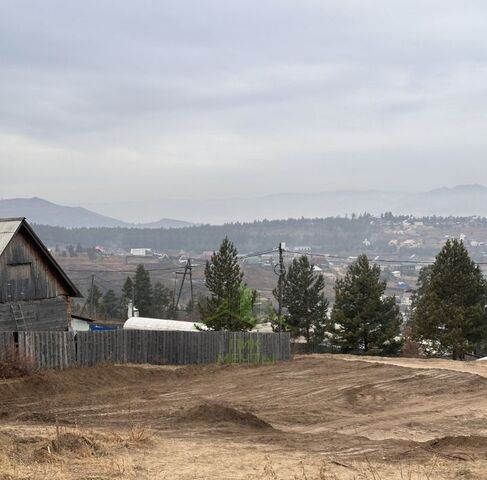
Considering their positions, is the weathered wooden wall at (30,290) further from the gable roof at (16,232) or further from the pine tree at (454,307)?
the pine tree at (454,307)

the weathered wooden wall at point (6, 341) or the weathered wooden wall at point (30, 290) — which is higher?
the weathered wooden wall at point (30, 290)

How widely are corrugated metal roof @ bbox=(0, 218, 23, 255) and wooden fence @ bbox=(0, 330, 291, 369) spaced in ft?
22.9

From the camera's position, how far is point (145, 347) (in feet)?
108

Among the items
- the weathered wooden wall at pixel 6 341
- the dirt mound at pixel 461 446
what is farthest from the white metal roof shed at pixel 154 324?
the dirt mound at pixel 461 446

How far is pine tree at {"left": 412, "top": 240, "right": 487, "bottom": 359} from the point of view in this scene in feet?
173

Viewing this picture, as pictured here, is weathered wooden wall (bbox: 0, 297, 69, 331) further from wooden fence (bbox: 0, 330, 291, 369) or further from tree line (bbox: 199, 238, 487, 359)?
tree line (bbox: 199, 238, 487, 359)

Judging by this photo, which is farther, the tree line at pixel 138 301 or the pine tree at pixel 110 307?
the pine tree at pixel 110 307

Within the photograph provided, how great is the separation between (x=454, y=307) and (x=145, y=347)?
27788 millimetres

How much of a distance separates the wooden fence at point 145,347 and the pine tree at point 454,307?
62.4 ft

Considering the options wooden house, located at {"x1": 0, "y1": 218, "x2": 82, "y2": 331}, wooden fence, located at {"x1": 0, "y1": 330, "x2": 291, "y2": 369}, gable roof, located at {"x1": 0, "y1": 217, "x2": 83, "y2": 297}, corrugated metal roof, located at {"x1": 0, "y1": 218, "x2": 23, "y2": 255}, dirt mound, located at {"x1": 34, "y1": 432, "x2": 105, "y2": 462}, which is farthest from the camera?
wooden house, located at {"x1": 0, "y1": 218, "x2": 82, "y2": 331}

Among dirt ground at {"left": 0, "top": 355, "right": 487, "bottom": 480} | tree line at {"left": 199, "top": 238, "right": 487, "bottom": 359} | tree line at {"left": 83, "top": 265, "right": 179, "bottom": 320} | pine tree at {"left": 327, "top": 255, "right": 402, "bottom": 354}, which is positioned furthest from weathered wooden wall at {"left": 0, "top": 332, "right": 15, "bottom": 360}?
tree line at {"left": 83, "top": 265, "right": 179, "bottom": 320}

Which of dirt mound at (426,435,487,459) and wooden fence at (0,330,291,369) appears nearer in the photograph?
dirt mound at (426,435,487,459)

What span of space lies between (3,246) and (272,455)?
22625 millimetres

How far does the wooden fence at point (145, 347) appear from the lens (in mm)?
28203
